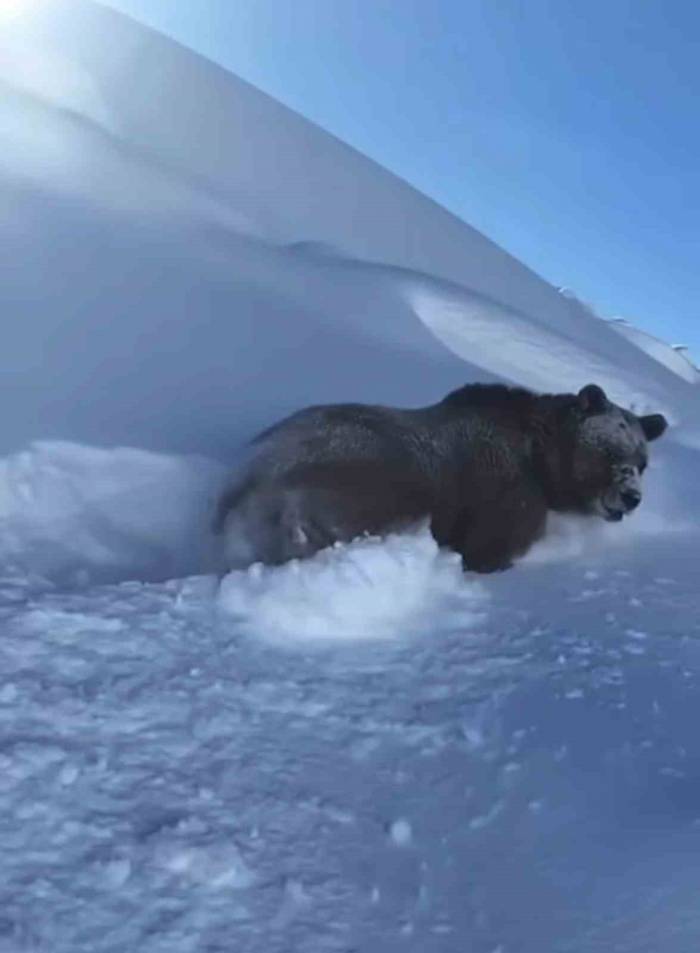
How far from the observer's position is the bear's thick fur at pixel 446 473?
4695mm

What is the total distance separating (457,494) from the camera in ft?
17.5

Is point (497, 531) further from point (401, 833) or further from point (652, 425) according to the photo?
point (401, 833)

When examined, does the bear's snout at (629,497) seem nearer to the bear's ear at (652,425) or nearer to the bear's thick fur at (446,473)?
the bear's thick fur at (446,473)

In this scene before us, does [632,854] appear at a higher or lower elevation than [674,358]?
lower

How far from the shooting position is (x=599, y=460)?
5.93 m

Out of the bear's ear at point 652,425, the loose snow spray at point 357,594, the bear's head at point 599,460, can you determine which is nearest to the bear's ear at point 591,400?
the bear's head at point 599,460

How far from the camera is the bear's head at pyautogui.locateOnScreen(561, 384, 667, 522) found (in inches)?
230

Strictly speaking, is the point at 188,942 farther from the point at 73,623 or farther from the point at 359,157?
the point at 359,157

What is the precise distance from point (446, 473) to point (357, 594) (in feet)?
4.07

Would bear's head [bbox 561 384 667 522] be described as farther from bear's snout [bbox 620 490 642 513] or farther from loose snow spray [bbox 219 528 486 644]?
loose snow spray [bbox 219 528 486 644]

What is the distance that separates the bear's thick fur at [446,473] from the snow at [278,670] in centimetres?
19

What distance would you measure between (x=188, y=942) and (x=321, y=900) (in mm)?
349

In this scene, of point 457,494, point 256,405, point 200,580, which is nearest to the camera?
point 200,580

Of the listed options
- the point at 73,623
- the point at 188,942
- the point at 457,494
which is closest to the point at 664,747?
the point at 188,942
